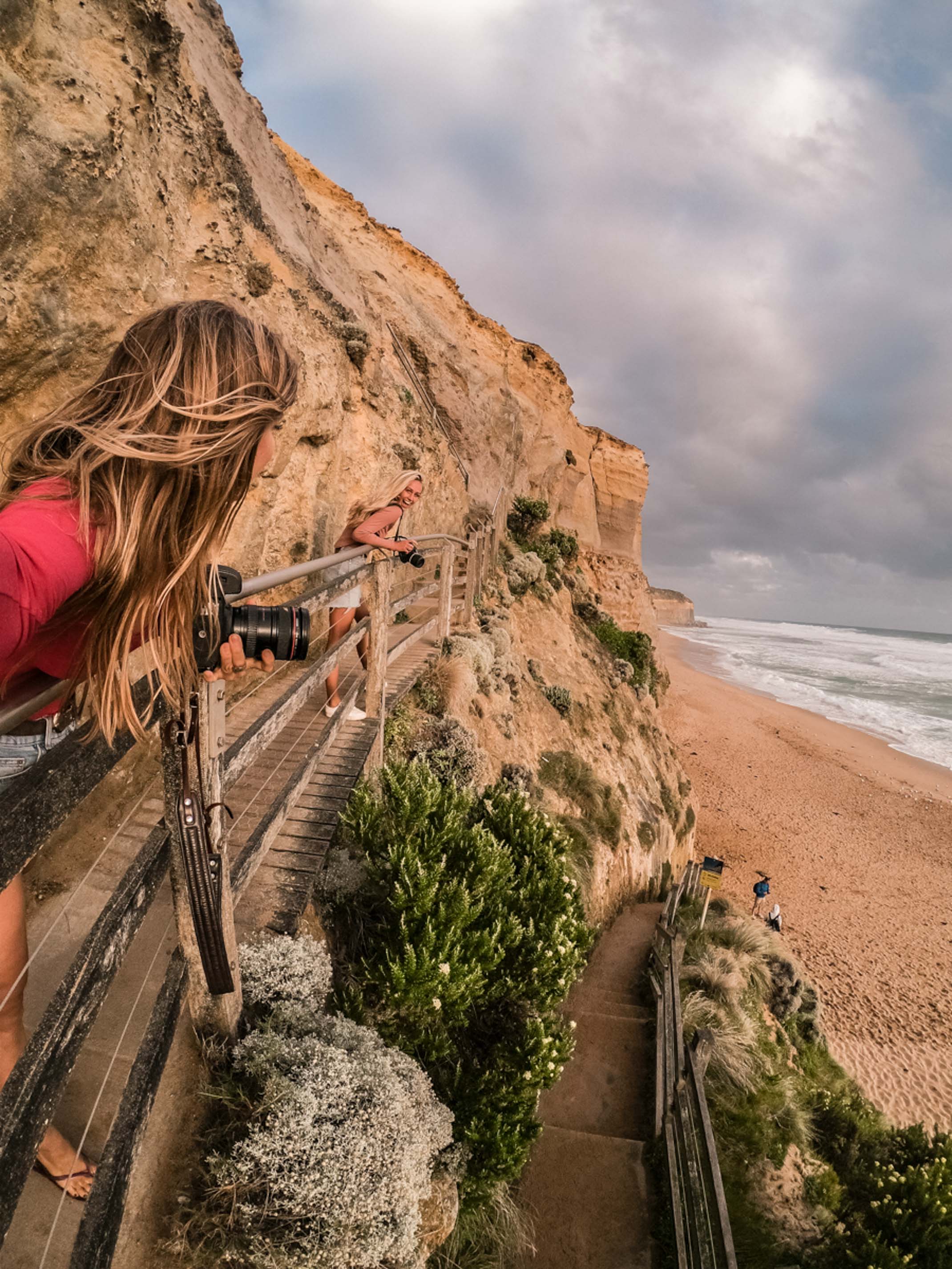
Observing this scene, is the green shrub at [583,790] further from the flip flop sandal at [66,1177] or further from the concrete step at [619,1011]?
the flip flop sandal at [66,1177]

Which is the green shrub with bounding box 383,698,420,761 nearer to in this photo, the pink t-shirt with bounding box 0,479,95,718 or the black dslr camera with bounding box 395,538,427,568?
the black dslr camera with bounding box 395,538,427,568

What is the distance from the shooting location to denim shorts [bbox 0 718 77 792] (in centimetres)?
158

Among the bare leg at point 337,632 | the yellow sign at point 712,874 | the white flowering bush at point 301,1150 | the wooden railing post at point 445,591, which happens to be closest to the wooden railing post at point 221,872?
the white flowering bush at point 301,1150

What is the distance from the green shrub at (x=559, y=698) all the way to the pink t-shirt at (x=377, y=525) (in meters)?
6.77

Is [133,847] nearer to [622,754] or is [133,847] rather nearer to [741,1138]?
[741,1138]

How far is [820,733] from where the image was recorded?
113 ft

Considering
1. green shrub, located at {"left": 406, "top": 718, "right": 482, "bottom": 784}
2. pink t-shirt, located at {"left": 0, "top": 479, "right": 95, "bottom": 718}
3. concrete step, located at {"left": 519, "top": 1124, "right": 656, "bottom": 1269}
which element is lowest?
concrete step, located at {"left": 519, "top": 1124, "right": 656, "bottom": 1269}

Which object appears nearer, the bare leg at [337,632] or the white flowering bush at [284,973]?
the white flowering bush at [284,973]

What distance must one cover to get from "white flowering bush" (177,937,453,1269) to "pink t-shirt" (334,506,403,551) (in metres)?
3.35

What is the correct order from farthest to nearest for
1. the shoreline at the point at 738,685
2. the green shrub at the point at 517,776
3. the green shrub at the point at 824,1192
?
the shoreline at the point at 738,685
the green shrub at the point at 517,776
the green shrub at the point at 824,1192

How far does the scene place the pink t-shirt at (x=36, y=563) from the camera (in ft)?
3.96

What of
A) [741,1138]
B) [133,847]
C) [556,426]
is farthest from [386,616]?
[556,426]

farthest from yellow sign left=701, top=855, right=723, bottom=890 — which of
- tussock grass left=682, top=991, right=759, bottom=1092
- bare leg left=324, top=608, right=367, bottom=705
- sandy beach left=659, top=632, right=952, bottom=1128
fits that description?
bare leg left=324, top=608, right=367, bottom=705

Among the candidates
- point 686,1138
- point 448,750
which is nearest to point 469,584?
point 448,750
